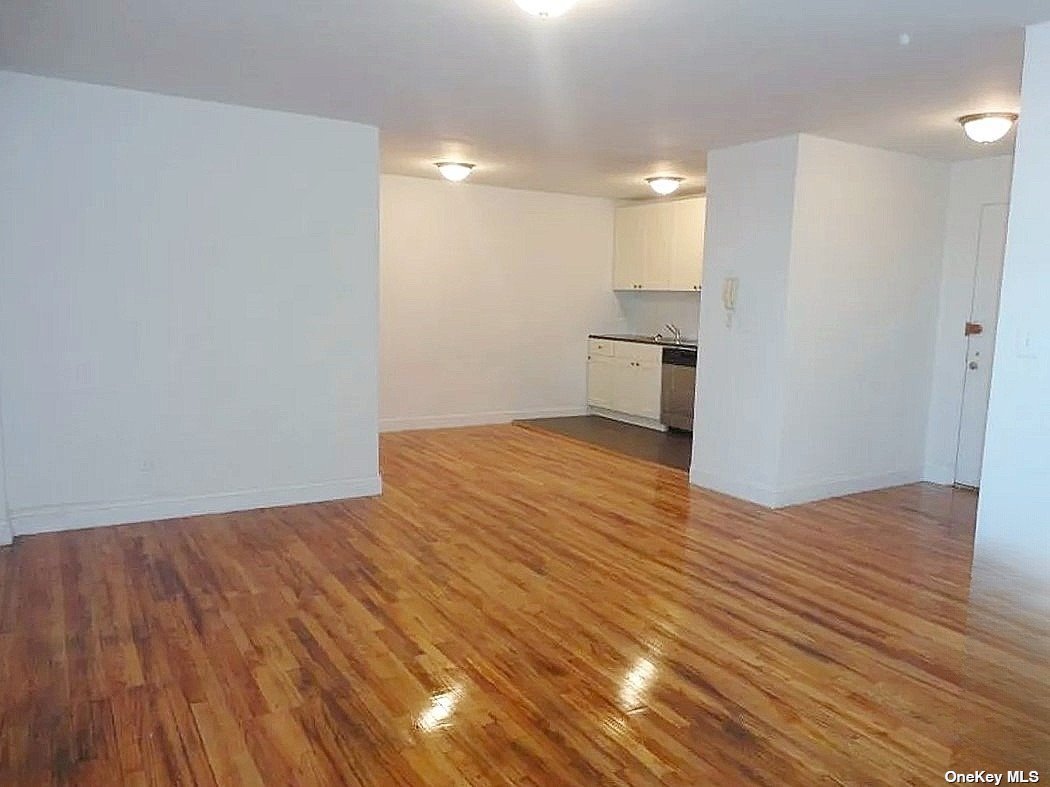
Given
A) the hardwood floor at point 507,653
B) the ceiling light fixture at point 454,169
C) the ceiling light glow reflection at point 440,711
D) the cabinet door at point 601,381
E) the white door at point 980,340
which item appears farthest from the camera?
the cabinet door at point 601,381

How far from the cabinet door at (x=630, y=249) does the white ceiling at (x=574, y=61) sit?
3.11 metres

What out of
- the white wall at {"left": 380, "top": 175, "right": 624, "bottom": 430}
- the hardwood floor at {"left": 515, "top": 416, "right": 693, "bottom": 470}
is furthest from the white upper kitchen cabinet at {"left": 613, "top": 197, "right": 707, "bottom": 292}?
the hardwood floor at {"left": 515, "top": 416, "right": 693, "bottom": 470}

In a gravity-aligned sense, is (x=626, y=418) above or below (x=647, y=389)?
below

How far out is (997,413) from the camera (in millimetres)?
3076

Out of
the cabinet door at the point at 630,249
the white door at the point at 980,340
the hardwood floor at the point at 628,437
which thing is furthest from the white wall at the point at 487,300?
the white door at the point at 980,340

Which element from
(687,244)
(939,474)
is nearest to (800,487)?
(939,474)

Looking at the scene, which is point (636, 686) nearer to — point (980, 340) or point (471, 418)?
point (980, 340)

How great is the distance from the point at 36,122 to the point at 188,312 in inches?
48.7

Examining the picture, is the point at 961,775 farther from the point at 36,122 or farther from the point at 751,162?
the point at 36,122

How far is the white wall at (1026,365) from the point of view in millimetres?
2916

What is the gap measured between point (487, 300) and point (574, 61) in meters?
4.63

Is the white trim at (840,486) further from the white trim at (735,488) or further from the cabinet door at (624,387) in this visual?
the cabinet door at (624,387)

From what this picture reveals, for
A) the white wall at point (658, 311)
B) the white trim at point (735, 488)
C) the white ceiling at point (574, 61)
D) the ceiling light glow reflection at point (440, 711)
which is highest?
the white ceiling at point (574, 61)

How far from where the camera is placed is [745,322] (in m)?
5.36
